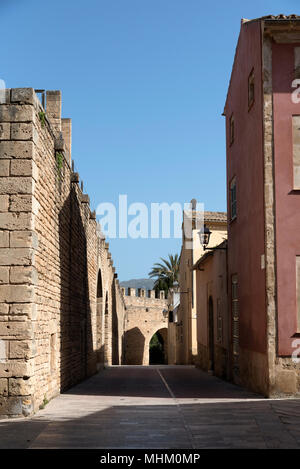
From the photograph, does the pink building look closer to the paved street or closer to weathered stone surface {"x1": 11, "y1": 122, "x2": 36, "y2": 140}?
the paved street

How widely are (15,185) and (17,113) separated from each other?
1140mm

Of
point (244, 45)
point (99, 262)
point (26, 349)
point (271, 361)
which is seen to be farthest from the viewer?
point (99, 262)

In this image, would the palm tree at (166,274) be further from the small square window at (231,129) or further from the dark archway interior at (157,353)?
the small square window at (231,129)

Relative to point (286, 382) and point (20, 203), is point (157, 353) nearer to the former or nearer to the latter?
point (286, 382)

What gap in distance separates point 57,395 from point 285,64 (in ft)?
26.4

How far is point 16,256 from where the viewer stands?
9469 millimetres

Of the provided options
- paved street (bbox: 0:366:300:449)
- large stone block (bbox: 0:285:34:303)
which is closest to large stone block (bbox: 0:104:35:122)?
large stone block (bbox: 0:285:34:303)

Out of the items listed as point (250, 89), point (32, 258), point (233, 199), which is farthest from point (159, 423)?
point (233, 199)

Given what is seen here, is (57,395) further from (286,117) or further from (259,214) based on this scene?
(286,117)

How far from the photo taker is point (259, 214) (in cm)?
1262

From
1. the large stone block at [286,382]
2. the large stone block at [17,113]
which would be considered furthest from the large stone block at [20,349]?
the large stone block at [286,382]

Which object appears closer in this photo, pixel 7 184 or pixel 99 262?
pixel 7 184

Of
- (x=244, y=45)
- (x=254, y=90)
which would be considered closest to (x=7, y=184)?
(x=254, y=90)

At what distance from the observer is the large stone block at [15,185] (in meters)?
9.59
